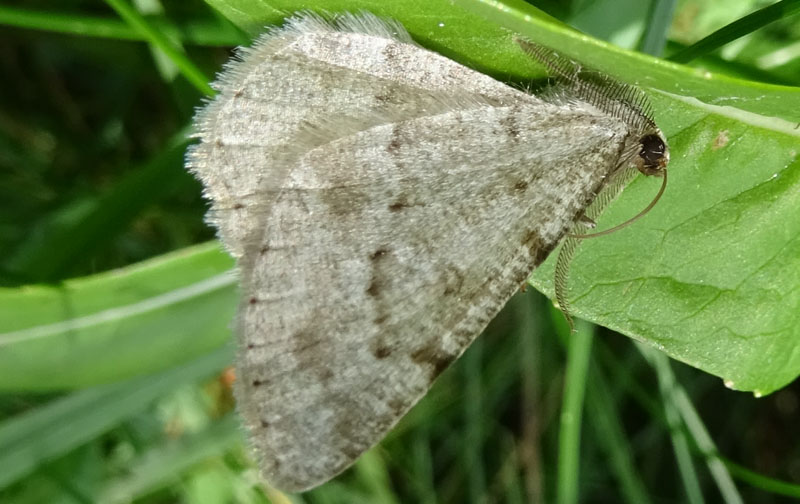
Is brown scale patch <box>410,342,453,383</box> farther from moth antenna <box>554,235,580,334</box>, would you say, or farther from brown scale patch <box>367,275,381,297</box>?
moth antenna <box>554,235,580,334</box>

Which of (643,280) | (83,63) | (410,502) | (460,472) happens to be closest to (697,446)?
(643,280)

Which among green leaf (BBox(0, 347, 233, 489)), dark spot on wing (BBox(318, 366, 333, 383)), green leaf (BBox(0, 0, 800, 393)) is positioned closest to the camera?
green leaf (BBox(0, 0, 800, 393))

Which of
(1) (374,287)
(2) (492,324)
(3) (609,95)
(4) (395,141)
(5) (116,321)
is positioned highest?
(3) (609,95)

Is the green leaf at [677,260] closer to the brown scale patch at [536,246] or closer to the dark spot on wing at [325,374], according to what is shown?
the brown scale patch at [536,246]

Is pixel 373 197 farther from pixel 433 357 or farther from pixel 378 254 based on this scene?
pixel 433 357

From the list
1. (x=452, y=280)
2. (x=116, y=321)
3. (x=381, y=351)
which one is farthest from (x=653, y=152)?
(x=116, y=321)

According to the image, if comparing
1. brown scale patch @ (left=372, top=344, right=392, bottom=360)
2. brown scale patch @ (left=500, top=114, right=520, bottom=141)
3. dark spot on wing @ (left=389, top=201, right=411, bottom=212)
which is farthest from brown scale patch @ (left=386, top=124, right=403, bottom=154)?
brown scale patch @ (left=372, top=344, right=392, bottom=360)

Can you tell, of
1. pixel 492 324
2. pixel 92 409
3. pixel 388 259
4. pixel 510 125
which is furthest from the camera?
pixel 492 324
